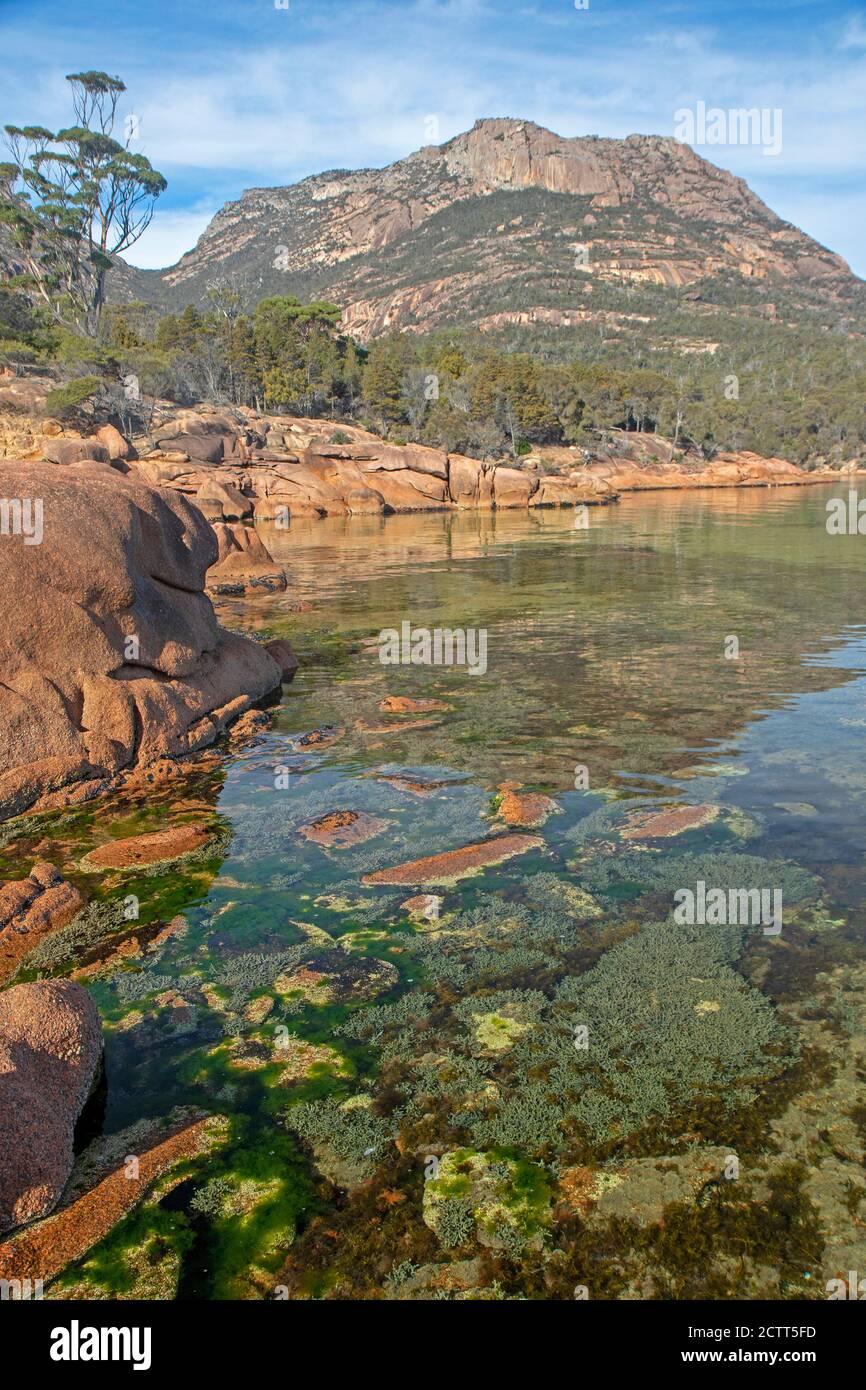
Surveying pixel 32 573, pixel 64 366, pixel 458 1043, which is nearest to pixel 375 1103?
pixel 458 1043

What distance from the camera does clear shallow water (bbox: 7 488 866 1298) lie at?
14.3ft

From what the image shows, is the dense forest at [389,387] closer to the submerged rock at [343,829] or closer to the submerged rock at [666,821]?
the submerged rock at [343,829]

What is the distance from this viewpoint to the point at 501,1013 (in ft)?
20.0

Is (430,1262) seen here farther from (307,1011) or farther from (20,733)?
(20,733)

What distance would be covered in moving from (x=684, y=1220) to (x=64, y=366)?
220 feet

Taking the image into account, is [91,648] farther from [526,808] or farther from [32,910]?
[526,808]

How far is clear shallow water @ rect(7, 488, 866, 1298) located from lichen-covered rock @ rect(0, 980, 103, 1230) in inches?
15.5

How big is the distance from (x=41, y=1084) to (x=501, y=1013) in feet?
9.65

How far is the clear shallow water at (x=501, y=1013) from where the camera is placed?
14.3ft

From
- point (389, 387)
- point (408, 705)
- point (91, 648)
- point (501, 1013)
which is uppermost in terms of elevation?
point (389, 387)

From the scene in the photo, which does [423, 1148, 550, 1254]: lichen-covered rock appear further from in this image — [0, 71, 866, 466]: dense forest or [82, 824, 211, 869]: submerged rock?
[0, 71, 866, 466]: dense forest

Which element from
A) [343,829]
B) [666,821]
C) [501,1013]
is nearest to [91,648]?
[343,829]

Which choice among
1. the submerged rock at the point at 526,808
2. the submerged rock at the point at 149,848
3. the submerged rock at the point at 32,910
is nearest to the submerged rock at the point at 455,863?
the submerged rock at the point at 526,808

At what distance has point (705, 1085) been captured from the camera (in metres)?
5.36
